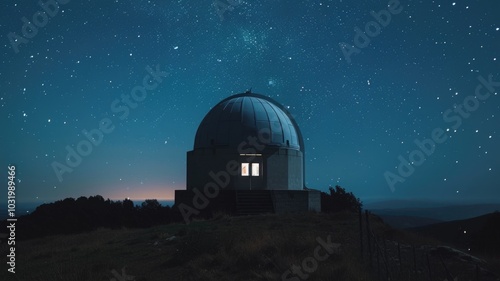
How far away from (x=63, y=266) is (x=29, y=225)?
15627mm

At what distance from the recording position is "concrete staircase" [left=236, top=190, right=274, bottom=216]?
20781 millimetres

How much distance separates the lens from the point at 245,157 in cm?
2462

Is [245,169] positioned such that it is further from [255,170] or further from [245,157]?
[245,157]

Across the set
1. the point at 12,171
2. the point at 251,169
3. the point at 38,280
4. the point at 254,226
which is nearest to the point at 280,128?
the point at 251,169

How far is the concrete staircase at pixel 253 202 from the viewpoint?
20.8 m

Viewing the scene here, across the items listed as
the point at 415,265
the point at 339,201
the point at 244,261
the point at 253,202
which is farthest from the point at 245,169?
the point at 415,265

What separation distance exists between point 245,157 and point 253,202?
148 inches

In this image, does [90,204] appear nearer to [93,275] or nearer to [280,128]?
[280,128]

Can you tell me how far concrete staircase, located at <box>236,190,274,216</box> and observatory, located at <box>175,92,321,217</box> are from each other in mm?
77

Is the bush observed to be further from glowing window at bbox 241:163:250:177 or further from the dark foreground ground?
the dark foreground ground

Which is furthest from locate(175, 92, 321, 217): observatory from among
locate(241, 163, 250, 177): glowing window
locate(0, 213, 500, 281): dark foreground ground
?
locate(0, 213, 500, 281): dark foreground ground

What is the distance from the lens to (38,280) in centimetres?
880

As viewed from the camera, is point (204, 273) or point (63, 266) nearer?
point (204, 273)

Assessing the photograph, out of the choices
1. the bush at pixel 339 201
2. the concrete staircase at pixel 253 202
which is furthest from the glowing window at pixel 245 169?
the bush at pixel 339 201
